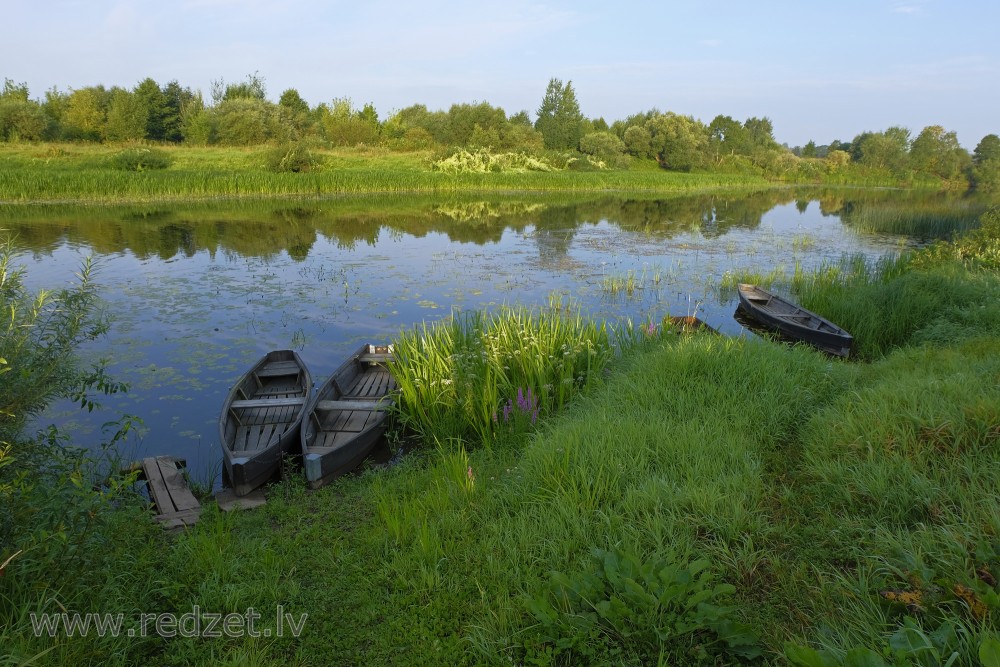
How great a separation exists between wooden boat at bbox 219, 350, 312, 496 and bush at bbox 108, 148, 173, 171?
29.9m

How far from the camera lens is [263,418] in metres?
6.55

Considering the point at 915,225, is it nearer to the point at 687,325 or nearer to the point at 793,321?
the point at 793,321

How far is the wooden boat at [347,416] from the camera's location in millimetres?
5484

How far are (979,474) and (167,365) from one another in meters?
9.03

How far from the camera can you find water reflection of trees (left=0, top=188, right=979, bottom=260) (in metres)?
17.3

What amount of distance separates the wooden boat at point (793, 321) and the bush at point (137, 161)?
105 ft

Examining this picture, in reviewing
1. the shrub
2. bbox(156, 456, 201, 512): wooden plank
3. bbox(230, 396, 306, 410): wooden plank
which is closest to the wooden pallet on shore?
bbox(156, 456, 201, 512): wooden plank

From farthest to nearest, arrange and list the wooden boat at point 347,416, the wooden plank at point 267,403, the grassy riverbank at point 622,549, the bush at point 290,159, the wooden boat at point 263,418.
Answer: the bush at point 290,159, the wooden plank at point 267,403, the wooden boat at point 347,416, the wooden boat at point 263,418, the grassy riverbank at point 622,549

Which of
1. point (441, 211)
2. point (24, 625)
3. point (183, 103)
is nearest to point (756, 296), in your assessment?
point (24, 625)

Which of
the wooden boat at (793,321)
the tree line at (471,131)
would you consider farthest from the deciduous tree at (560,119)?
the wooden boat at (793,321)

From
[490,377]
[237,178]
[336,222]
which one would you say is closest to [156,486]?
[490,377]

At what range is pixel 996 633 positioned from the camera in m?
2.08

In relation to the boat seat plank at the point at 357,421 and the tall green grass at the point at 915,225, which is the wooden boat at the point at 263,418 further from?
the tall green grass at the point at 915,225

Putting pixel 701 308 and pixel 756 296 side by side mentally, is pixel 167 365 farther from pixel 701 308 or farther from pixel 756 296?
pixel 756 296
